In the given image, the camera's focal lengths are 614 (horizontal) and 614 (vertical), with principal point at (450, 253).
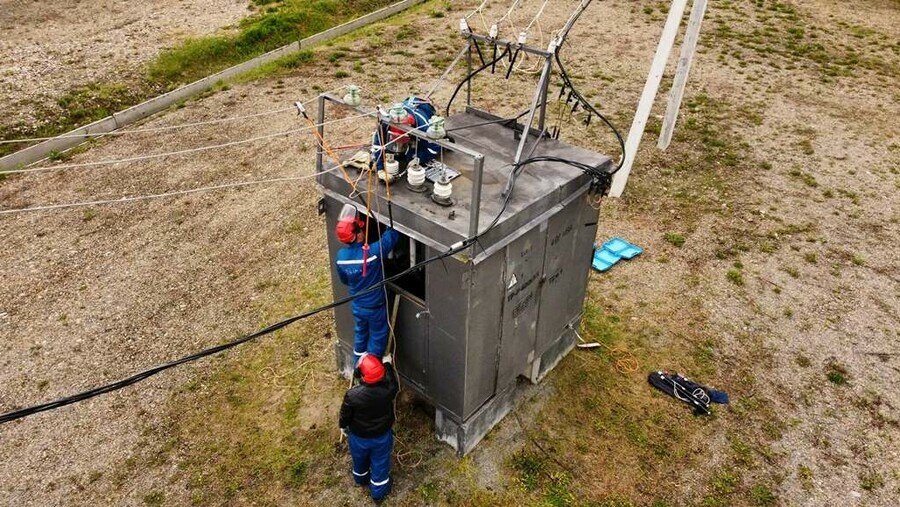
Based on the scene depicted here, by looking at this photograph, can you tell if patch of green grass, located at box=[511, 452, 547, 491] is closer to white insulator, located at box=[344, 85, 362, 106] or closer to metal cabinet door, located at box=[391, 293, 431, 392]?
metal cabinet door, located at box=[391, 293, 431, 392]

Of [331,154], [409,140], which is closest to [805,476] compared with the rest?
[409,140]

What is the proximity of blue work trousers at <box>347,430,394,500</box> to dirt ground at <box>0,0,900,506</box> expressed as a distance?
8.8 inches

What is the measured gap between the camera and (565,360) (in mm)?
7758

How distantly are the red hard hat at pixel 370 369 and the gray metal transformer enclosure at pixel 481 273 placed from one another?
68 centimetres

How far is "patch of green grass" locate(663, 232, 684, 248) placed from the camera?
9.75 metres

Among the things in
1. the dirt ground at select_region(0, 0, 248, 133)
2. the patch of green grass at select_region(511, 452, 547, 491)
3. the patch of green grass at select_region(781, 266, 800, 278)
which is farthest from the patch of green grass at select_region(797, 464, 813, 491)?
the dirt ground at select_region(0, 0, 248, 133)

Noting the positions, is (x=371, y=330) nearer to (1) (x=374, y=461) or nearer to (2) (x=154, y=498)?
(1) (x=374, y=461)

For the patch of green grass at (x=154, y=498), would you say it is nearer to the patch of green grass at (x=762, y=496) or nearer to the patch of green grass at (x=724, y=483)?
the patch of green grass at (x=724, y=483)

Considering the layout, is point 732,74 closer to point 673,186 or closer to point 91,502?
point 673,186

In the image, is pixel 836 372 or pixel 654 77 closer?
pixel 836 372

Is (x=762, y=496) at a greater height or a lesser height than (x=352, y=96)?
lesser

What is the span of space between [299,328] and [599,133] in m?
7.70

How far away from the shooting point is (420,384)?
6.53 m

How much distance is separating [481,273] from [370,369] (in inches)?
51.8
